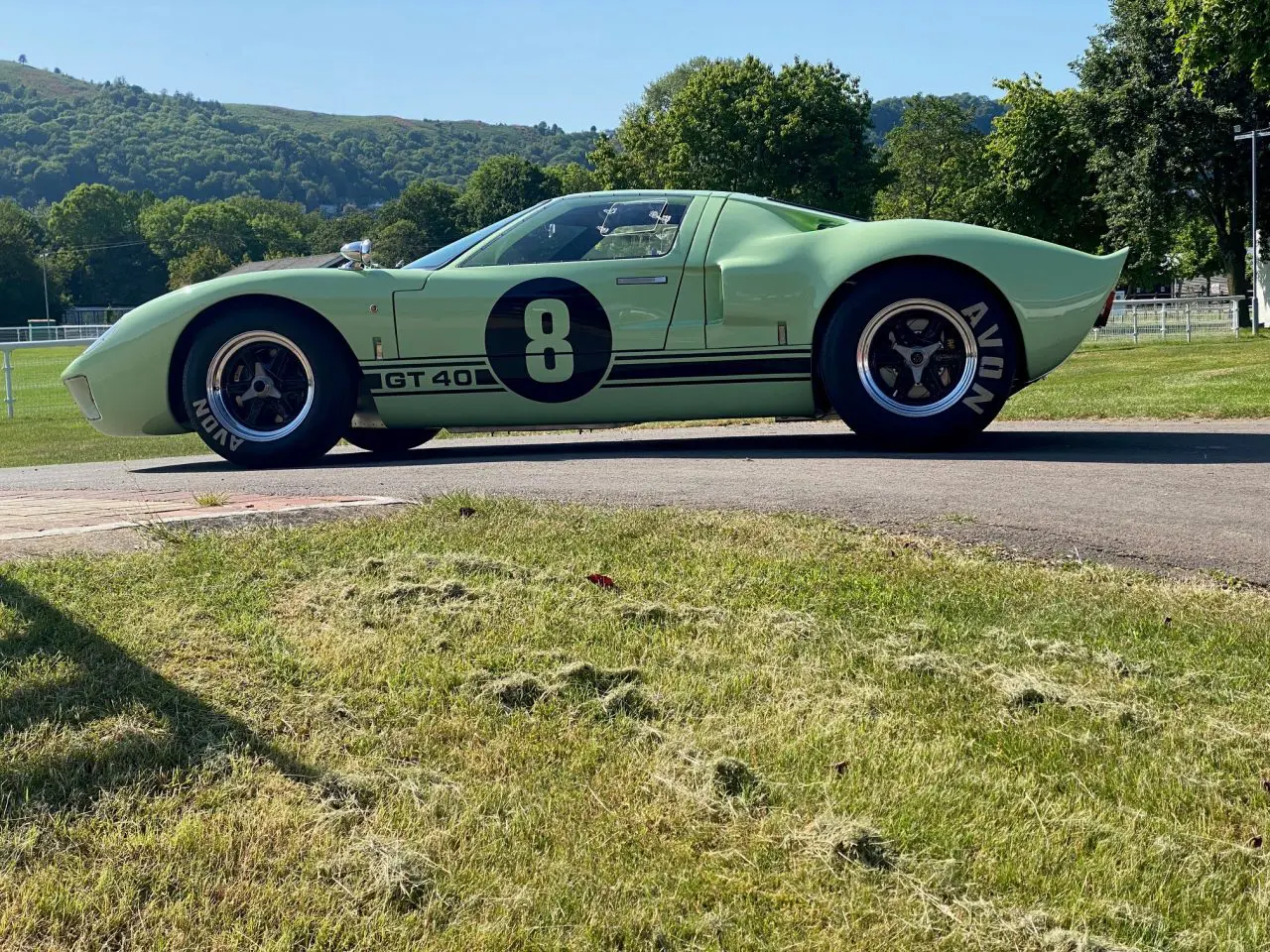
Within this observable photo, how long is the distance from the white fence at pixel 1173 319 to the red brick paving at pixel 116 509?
102ft

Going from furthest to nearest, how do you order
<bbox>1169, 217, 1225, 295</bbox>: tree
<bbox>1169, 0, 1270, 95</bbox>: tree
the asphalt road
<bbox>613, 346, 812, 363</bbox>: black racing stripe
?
1. <bbox>1169, 217, 1225, 295</bbox>: tree
2. <bbox>1169, 0, 1270, 95</bbox>: tree
3. <bbox>613, 346, 812, 363</bbox>: black racing stripe
4. the asphalt road

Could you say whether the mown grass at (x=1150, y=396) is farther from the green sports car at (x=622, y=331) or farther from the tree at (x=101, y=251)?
the tree at (x=101, y=251)

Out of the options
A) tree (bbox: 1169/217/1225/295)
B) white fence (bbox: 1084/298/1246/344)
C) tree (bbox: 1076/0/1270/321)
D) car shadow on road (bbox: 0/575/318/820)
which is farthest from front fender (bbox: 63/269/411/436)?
tree (bbox: 1169/217/1225/295)

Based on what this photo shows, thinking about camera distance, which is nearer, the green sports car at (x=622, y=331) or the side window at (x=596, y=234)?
the green sports car at (x=622, y=331)

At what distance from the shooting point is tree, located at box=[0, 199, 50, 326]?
4166 inches

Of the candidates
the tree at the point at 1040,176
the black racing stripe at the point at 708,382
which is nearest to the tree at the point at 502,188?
the tree at the point at 1040,176

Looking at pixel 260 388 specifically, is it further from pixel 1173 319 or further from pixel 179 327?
pixel 1173 319

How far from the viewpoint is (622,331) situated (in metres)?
5.71

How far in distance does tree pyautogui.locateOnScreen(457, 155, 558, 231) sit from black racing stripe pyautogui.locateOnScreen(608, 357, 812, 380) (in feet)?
330

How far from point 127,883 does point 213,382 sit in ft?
15.5

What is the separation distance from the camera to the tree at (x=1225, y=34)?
46.3 feet

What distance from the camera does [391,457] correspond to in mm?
6656

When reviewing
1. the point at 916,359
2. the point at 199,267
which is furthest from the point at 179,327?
the point at 199,267

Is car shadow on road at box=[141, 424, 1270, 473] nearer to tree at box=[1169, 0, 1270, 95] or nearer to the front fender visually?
the front fender
